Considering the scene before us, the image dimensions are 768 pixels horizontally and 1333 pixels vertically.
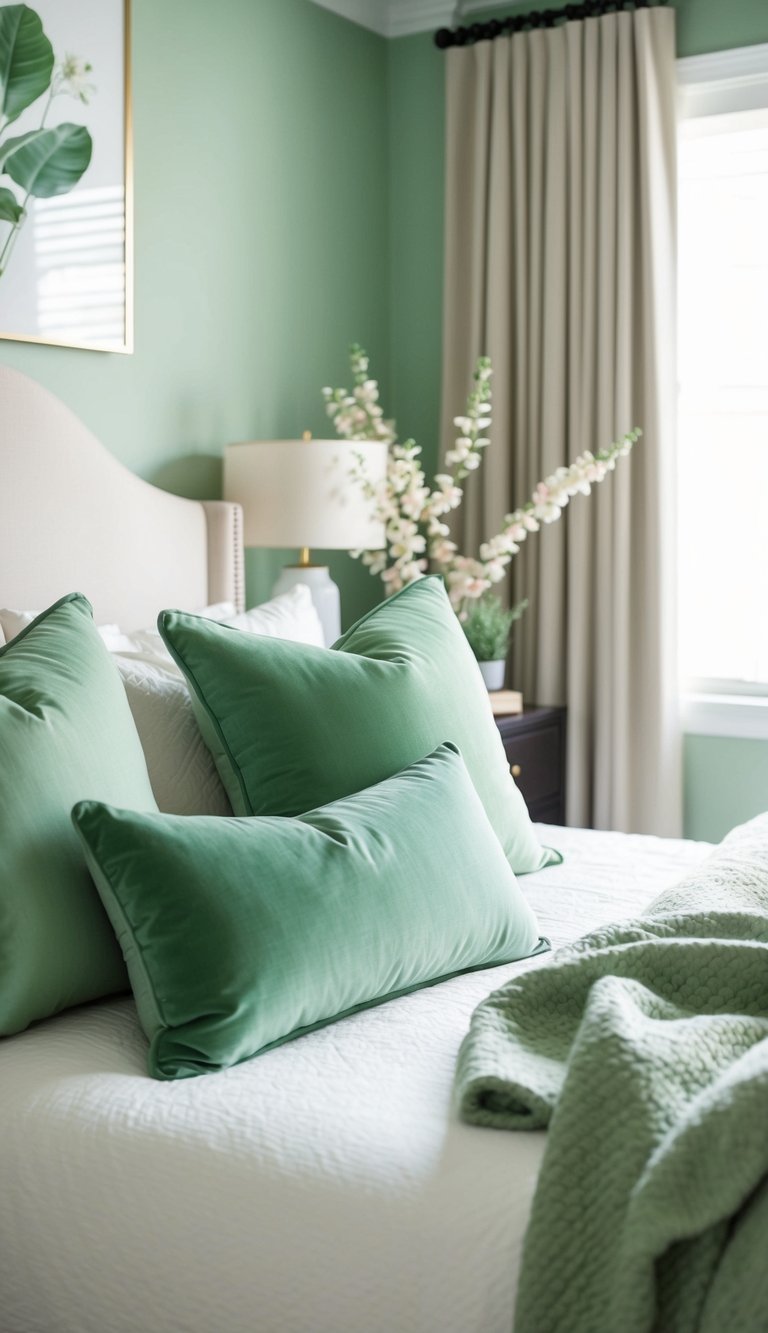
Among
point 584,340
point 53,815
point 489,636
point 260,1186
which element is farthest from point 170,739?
point 584,340

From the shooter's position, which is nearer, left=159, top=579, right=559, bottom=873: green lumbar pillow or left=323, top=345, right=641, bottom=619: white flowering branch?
left=159, top=579, right=559, bottom=873: green lumbar pillow

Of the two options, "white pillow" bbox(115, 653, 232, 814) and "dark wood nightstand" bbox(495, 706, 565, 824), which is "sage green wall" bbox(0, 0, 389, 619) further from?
"white pillow" bbox(115, 653, 232, 814)

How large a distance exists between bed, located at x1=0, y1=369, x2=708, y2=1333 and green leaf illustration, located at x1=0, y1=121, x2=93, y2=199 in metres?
1.73

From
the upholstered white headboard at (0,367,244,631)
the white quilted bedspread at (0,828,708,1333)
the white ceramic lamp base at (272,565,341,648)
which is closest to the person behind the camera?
the white quilted bedspread at (0,828,708,1333)

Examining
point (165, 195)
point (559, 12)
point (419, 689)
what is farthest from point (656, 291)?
point (419, 689)

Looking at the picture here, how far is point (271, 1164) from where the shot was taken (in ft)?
4.29

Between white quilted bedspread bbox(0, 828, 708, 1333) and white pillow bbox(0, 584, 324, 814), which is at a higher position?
white pillow bbox(0, 584, 324, 814)

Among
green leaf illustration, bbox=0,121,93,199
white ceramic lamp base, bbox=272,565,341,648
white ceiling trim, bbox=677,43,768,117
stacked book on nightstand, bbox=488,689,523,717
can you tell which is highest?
white ceiling trim, bbox=677,43,768,117

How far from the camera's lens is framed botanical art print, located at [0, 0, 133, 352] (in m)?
2.67

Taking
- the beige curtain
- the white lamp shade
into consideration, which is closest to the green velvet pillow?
the white lamp shade

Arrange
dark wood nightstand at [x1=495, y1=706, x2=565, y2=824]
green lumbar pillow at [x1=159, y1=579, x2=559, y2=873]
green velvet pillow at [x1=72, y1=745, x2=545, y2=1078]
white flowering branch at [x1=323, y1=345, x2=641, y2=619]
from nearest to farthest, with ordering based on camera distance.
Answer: green velvet pillow at [x1=72, y1=745, x2=545, y2=1078]
green lumbar pillow at [x1=159, y1=579, x2=559, y2=873]
white flowering branch at [x1=323, y1=345, x2=641, y2=619]
dark wood nightstand at [x1=495, y1=706, x2=565, y2=824]

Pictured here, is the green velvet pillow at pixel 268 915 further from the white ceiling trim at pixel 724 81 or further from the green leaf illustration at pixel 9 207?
the white ceiling trim at pixel 724 81

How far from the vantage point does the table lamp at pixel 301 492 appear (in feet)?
10.2

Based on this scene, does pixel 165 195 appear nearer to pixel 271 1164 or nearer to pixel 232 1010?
pixel 232 1010
